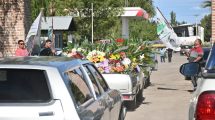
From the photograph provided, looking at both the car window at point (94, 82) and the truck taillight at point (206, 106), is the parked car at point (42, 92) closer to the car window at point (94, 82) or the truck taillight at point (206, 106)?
the car window at point (94, 82)

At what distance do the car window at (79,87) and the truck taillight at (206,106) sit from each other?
56.1 inches

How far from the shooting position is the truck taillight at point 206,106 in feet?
12.8

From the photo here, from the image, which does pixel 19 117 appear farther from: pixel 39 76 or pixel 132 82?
pixel 132 82

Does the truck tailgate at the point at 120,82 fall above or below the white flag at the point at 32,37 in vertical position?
below

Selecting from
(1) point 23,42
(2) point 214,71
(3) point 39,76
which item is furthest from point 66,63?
(1) point 23,42

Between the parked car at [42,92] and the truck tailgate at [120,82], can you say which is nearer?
the parked car at [42,92]

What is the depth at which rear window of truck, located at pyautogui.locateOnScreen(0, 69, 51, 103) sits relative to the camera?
484cm

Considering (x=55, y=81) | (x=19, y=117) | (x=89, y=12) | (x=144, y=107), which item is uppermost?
(x=89, y=12)

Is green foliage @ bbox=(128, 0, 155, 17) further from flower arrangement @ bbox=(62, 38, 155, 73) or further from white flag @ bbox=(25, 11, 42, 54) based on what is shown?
flower arrangement @ bbox=(62, 38, 155, 73)

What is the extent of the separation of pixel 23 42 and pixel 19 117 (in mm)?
10252

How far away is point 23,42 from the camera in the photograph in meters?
14.7

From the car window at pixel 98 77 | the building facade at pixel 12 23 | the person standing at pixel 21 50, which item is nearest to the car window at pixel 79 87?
the car window at pixel 98 77

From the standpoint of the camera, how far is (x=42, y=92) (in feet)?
15.9

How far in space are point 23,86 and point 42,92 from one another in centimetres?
20
